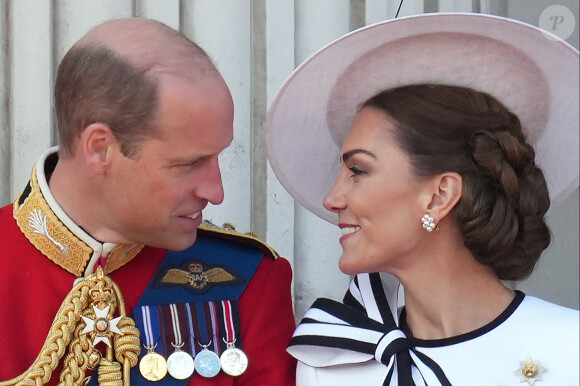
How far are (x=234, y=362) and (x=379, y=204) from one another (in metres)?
0.45

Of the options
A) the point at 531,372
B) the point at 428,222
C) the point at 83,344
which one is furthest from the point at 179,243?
the point at 531,372

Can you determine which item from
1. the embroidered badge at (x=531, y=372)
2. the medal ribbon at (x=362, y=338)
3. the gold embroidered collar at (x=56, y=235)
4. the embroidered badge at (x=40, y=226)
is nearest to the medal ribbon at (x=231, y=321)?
Answer: the medal ribbon at (x=362, y=338)

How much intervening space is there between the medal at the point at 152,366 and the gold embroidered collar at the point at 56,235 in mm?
202

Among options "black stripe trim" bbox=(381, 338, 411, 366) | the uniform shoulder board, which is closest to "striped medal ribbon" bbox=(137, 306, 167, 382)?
the uniform shoulder board

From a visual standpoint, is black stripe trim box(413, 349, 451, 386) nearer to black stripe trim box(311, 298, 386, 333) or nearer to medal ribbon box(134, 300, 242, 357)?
black stripe trim box(311, 298, 386, 333)

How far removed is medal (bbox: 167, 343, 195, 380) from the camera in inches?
103

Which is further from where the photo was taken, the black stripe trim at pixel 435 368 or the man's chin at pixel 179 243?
the man's chin at pixel 179 243

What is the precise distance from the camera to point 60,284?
2.62m

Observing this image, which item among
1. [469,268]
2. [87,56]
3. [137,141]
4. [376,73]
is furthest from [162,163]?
[469,268]

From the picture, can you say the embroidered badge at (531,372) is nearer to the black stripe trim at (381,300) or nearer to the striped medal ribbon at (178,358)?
the black stripe trim at (381,300)

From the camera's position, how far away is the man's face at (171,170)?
8.48 ft

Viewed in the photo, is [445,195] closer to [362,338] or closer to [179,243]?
[362,338]

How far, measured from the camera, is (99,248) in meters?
2.59

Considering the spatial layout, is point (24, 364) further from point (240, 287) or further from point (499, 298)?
point (499, 298)
